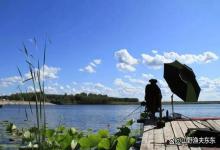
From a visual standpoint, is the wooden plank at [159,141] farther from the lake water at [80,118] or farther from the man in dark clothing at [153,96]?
the man in dark clothing at [153,96]

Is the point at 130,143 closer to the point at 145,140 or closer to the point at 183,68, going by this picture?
the point at 145,140

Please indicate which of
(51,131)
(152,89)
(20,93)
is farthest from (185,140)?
(152,89)

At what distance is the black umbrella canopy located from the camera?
10.6 m

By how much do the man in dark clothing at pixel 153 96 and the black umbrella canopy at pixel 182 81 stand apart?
1.85 meters

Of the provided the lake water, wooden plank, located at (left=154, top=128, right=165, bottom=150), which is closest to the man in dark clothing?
the lake water

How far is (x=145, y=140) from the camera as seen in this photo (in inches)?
308

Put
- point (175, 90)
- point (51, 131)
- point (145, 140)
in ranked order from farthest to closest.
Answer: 1. point (175, 90)
2. point (145, 140)
3. point (51, 131)

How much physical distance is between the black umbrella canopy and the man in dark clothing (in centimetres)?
185

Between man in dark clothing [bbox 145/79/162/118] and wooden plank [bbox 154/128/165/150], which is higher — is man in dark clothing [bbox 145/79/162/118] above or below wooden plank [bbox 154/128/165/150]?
above

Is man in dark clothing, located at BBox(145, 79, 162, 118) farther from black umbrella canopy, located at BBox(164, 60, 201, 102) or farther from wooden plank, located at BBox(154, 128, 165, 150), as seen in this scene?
wooden plank, located at BBox(154, 128, 165, 150)

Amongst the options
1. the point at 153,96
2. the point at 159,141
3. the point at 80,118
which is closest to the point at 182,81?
the point at 153,96

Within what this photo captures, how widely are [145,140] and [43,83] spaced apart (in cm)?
385

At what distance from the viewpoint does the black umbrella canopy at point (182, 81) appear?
1059 cm

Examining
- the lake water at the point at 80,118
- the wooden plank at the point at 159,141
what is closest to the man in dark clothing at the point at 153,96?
the lake water at the point at 80,118
